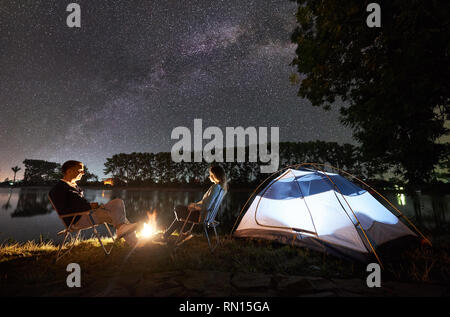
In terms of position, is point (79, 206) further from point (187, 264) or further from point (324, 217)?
point (324, 217)

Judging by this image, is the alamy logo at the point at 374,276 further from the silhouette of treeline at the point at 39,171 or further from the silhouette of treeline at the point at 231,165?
the silhouette of treeline at the point at 39,171

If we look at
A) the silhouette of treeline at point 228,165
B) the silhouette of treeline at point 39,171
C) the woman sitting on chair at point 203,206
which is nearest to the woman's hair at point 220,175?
the woman sitting on chair at point 203,206

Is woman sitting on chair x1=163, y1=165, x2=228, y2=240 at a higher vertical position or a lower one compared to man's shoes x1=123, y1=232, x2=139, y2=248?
higher

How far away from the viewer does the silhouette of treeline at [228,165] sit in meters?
38.6

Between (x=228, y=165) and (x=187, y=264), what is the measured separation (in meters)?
39.8

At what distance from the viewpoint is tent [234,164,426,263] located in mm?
3895

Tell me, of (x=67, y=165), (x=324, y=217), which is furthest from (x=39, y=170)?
(x=324, y=217)

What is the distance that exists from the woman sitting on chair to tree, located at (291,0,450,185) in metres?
4.50

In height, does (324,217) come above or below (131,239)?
above

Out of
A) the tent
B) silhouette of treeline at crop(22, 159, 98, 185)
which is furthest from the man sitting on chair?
silhouette of treeline at crop(22, 159, 98, 185)

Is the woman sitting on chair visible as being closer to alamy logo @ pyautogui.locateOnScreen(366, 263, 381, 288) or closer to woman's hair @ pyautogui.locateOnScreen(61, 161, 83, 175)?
woman's hair @ pyautogui.locateOnScreen(61, 161, 83, 175)

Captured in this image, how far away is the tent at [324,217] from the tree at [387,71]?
8.75 feet

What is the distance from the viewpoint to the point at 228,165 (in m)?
43.4
